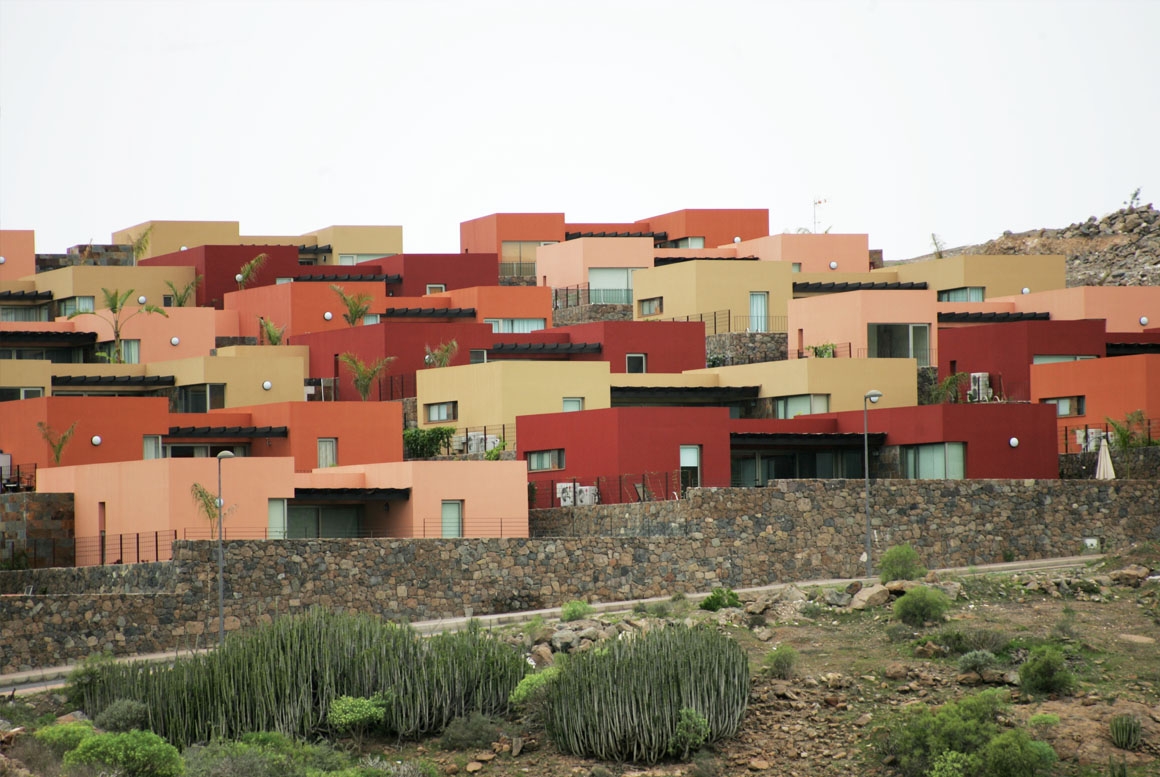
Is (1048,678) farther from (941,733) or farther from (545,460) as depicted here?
(545,460)

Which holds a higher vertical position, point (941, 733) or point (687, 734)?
point (941, 733)

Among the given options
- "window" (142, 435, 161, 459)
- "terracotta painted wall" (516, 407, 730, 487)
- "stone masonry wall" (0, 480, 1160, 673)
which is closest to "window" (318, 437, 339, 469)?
"window" (142, 435, 161, 459)

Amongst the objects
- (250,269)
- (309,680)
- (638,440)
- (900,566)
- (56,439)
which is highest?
(250,269)

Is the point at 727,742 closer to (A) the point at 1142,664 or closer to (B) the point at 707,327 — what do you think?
(A) the point at 1142,664

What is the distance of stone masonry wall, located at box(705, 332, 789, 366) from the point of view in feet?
244

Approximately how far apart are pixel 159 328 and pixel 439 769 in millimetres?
45177

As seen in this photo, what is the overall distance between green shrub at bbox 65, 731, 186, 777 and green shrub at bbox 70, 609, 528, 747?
126 inches

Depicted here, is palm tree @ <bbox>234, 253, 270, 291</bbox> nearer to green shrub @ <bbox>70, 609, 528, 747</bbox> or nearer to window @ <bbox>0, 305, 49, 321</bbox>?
window @ <bbox>0, 305, 49, 321</bbox>

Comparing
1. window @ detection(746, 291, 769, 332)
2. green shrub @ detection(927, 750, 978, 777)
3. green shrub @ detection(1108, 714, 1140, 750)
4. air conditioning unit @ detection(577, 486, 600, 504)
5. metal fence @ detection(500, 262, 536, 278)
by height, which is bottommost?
green shrub @ detection(927, 750, 978, 777)

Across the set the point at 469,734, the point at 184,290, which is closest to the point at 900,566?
the point at 469,734

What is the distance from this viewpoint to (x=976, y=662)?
38.3 metres

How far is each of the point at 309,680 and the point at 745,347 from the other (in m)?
39.4

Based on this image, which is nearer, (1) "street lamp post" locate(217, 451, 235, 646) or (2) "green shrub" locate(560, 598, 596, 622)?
(1) "street lamp post" locate(217, 451, 235, 646)

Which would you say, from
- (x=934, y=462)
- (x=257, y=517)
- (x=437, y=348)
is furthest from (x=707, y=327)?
(x=257, y=517)
